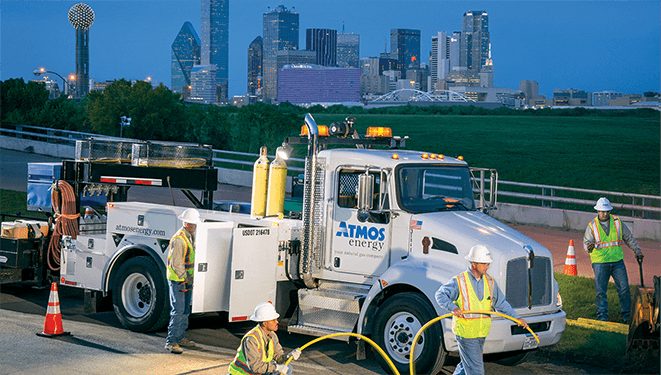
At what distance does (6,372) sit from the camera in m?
8.49

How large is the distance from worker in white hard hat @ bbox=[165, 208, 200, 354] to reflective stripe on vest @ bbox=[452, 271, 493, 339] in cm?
388

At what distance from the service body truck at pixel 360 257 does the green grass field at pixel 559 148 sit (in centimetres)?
3901

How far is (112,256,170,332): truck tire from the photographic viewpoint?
34.7 feet

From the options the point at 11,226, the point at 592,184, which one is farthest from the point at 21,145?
the point at 592,184

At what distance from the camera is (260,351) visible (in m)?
6.38

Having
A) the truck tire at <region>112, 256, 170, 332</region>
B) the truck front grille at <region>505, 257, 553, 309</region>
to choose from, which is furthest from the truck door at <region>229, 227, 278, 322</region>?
the truck front grille at <region>505, 257, 553, 309</region>

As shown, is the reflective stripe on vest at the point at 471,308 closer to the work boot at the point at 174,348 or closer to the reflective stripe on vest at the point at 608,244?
the work boot at the point at 174,348

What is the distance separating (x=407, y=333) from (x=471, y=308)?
1774 millimetres

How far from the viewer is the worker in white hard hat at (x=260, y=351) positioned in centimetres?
633

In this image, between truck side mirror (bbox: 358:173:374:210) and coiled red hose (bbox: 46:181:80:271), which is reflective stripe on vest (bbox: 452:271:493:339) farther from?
coiled red hose (bbox: 46:181:80:271)

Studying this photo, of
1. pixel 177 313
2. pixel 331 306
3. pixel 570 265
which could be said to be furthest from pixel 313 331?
pixel 570 265

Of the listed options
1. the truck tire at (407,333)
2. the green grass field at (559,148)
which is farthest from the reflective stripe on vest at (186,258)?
the green grass field at (559,148)

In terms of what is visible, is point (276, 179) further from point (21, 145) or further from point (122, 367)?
point (21, 145)

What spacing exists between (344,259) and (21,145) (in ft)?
114
